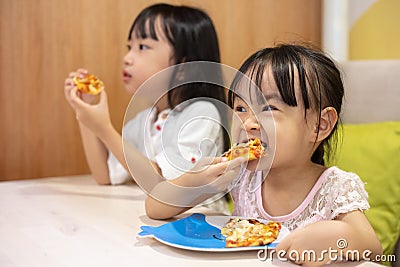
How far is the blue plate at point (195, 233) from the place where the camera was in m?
0.82

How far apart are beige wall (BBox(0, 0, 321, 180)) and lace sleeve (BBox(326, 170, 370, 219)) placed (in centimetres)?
84

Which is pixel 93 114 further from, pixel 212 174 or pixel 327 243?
pixel 327 243

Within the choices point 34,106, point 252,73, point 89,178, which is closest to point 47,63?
point 34,106

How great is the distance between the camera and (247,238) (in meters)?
0.84

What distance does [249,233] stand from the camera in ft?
2.80

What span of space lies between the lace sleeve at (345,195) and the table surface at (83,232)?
0.13 m

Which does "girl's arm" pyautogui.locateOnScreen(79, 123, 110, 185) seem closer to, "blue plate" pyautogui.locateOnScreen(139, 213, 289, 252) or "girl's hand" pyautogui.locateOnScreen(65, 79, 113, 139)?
"girl's hand" pyautogui.locateOnScreen(65, 79, 113, 139)

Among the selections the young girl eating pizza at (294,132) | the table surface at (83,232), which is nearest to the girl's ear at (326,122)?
the young girl eating pizza at (294,132)

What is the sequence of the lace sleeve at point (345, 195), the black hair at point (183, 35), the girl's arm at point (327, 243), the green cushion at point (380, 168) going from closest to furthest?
the girl's arm at point (327, 243) → the lace sleeve at point (345, 195) → the green cushion at point (380, 168) → the black hair at point (183, 35)

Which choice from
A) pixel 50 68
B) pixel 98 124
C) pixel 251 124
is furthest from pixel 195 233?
pixel 50 68

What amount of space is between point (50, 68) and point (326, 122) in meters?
0.83

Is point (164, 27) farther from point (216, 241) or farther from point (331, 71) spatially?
point (216, 241)

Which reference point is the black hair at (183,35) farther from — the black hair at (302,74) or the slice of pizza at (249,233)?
the slice of pizza at (249,233)

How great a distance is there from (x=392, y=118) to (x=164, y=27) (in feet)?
2.08
